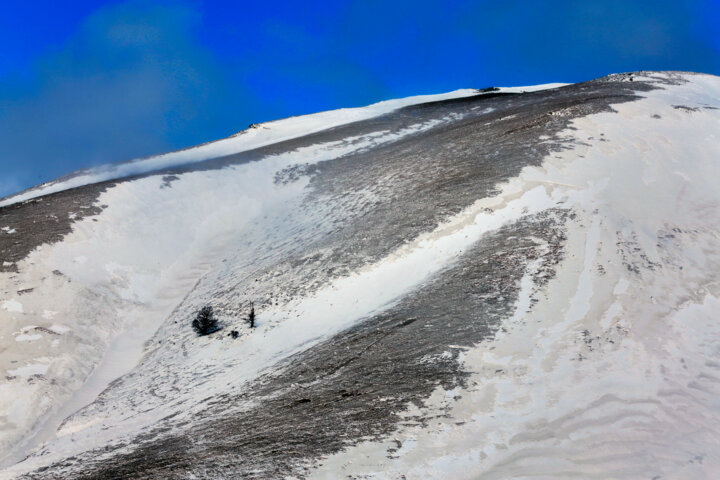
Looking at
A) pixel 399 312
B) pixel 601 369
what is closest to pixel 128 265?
pixel 399 312

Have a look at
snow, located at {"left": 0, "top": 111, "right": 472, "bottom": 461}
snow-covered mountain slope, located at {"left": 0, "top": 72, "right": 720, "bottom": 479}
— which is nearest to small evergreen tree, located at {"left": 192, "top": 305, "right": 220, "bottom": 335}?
snow-covered mountain slope, located at {"left": 0, "top": 72, "right": 720, "bottom": 479}

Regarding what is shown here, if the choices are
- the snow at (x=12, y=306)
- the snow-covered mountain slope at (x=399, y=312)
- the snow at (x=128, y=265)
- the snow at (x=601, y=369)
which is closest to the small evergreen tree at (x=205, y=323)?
the snow-covered mountain slope at (x=399, y=312)

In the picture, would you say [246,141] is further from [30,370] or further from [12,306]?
[30,370]

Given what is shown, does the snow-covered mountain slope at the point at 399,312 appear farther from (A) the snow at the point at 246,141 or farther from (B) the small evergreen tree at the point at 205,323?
(A) the snow at the point at 246,141

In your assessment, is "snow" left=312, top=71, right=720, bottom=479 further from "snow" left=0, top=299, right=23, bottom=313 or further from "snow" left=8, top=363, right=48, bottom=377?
"snow" left=0, top=299, right=23, bottom=313

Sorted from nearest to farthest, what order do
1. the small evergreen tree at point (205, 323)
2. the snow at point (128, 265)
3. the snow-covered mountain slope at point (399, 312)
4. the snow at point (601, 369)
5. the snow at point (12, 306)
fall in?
the snow at point (601, 369), the snow-covered mountain slope at point (399, 312), the snow at point (128, 265), the small evergreen tree at point (205, 323), the snow at point (12, 306)

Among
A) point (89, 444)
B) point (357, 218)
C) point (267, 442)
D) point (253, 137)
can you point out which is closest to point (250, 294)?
point (357, 218)
